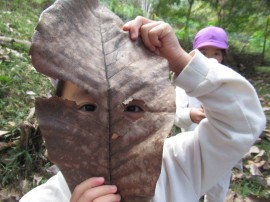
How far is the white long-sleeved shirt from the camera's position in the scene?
115cm

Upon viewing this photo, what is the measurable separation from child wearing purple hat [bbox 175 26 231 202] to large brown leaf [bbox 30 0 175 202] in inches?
48.5

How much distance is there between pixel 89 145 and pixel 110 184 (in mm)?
94

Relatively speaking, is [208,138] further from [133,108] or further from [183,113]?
[183,113]


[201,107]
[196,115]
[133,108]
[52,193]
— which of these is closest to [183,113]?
[201,107]

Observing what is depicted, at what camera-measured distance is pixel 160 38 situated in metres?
1.00

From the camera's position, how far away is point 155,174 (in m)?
0.69

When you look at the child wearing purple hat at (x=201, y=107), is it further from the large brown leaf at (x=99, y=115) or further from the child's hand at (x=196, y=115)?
the large brown leaf at (x=99, y=115)

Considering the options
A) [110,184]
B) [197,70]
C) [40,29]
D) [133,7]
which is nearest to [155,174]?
[110,184]

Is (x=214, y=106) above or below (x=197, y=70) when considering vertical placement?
below

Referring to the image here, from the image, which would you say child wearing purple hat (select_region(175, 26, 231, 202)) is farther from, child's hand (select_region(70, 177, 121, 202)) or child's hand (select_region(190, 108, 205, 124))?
child's hand (select_region(70, 177, 121, 202))

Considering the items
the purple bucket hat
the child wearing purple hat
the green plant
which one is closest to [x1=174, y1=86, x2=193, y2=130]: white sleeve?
the child wearing purple hat

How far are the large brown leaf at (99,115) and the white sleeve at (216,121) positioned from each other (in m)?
0.41

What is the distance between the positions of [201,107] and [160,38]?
1.49m

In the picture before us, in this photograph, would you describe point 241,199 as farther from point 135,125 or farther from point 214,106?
point 135,125
